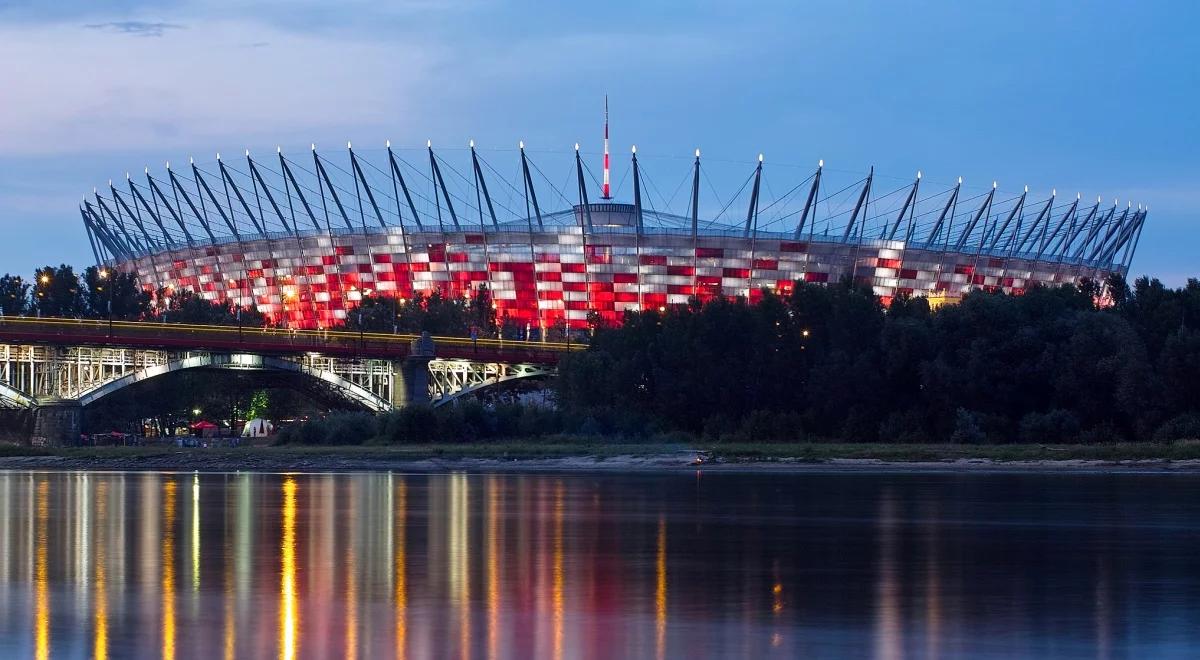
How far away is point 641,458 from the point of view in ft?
269

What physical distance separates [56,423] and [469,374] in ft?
104

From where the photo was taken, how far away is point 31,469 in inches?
3268

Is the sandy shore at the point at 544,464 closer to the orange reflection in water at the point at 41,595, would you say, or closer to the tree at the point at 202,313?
the orange reflection in water at the point at 41,595

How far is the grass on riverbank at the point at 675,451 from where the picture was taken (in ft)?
250

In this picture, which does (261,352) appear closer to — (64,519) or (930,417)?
(930,417)

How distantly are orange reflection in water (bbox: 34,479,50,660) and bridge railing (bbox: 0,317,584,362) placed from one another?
61.4m

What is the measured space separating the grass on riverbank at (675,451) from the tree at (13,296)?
3087 inches

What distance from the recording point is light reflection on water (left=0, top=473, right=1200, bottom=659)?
21156 mm

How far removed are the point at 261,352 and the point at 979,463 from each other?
5128 cm

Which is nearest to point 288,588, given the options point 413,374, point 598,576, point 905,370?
point 598,576

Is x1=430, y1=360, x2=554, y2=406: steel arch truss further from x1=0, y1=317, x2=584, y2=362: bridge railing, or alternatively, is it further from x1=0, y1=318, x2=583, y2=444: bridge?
x1=0, y1=317, x2=584, y2=362: bridge railing

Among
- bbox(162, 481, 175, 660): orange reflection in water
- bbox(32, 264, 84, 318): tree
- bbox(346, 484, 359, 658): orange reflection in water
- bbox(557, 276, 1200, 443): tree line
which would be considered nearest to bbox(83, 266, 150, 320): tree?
bbox(32, 264, 84, 318): tree

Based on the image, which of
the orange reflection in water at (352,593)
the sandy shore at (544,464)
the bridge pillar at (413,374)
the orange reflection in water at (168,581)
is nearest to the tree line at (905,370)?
the sandy shore at (544,464)

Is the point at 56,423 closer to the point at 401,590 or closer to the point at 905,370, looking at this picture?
the point at 905,370
